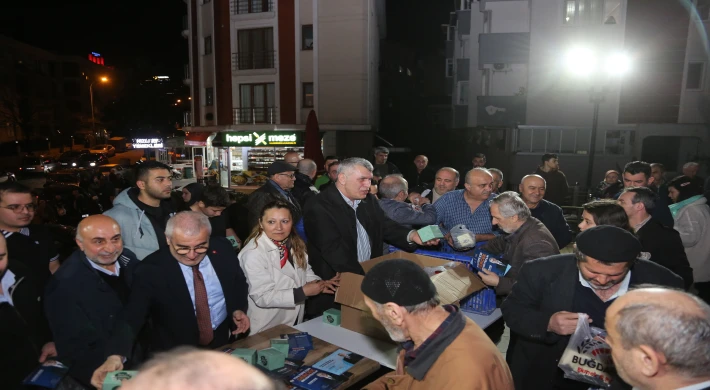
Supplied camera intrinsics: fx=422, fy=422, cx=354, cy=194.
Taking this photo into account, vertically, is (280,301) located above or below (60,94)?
below

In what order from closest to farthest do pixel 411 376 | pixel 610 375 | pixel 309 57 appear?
pixel 411 376 → pixel 610 375 → pixel 309 57

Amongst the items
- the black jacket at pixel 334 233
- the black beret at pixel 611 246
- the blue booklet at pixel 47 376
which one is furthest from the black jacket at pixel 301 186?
the black beret at pixel 611 246

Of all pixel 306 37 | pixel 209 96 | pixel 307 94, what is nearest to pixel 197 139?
pixel 209 96

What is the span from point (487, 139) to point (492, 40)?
5461 mm

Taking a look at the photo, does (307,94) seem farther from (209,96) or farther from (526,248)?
(526,248)

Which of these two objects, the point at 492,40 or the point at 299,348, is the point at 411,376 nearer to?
the point at 299,348

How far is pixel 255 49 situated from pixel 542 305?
2180 centimetres

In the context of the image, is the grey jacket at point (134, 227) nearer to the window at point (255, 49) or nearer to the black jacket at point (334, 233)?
the black jacket at point (334, 233)

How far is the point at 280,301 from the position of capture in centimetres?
390

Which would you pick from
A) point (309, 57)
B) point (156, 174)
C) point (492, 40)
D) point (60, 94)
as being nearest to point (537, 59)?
point (492, 40)

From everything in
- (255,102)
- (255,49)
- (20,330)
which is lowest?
(20,330)

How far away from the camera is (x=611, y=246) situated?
262 centimetres

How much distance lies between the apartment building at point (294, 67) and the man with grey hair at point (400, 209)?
14909 millimetres

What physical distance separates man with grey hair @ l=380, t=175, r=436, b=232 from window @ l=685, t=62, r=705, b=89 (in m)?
19.5
